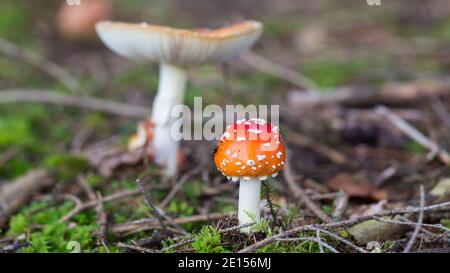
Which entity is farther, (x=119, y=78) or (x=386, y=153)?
(x=119, y=78)

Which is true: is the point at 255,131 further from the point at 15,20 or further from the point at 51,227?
the point at 15,20

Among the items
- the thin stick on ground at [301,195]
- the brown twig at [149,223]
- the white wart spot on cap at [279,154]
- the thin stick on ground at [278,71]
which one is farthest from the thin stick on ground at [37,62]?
the white wart spot on cap at [279,154]

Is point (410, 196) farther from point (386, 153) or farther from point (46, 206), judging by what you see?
point (46, 206)

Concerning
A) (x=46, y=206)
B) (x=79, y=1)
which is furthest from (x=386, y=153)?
(x=79, y=1)

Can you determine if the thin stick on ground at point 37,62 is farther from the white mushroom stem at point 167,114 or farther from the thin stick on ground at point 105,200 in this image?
the thin stick on ground at point 105,200

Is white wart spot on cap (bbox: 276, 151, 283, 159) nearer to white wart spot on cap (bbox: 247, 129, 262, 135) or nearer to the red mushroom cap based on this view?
the red mushroom cap
